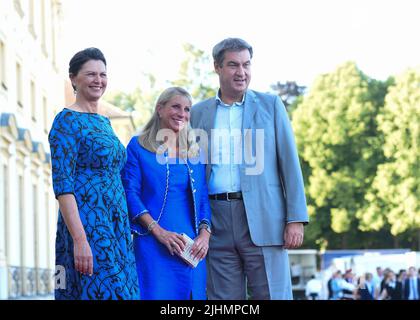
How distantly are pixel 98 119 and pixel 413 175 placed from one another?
50.3 m

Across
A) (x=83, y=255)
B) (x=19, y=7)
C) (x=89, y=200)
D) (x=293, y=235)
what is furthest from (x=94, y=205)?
(x=19, y=7)

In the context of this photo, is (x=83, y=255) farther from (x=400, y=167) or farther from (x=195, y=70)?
(x=195, y=70)

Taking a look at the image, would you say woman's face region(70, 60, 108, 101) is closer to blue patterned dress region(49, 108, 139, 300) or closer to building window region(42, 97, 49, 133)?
blue patterned dress region(49, 108, 139, 300)

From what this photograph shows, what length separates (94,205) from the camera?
229 inches

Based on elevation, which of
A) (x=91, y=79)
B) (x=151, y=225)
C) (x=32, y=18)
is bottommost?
(x=151, y=225)

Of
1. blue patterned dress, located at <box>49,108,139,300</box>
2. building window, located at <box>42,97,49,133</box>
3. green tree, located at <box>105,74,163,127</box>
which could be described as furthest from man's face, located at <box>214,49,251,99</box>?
green tree, located at <box>105,74,163,127</box>

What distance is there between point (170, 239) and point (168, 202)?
25 cm

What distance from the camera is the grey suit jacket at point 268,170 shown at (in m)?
6.68

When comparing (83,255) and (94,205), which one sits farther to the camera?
(94,205)
